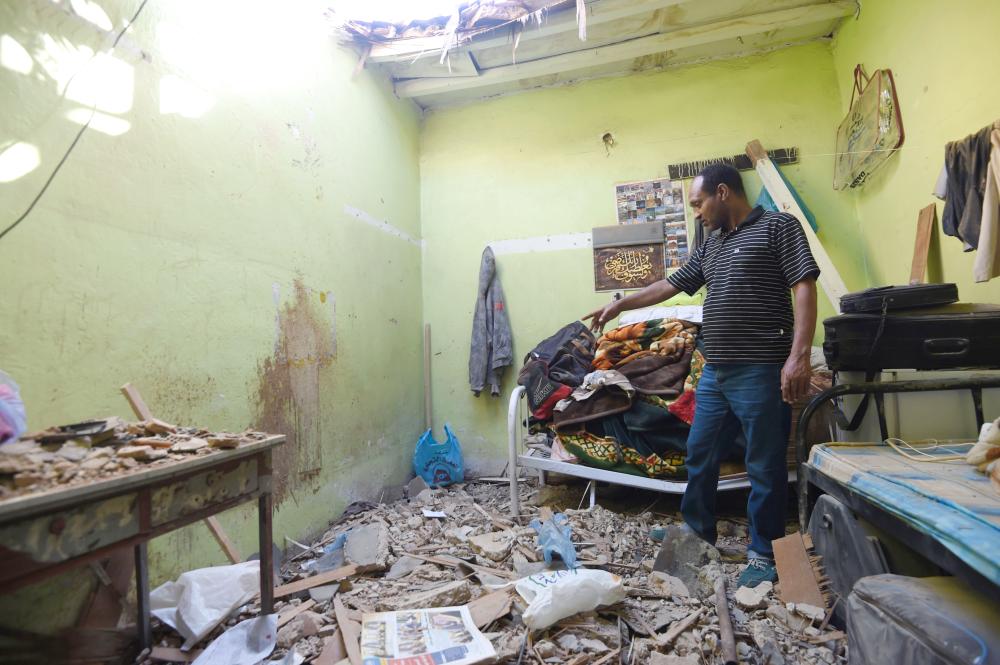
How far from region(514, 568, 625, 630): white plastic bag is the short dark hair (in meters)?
1.77

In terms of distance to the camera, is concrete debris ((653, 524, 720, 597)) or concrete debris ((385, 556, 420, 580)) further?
concrete debris ((385, 556, 420, 580))

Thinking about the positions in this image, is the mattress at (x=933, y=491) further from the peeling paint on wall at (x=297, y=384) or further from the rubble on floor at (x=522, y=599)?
the peeling paint on wall at (x=297, y=384)

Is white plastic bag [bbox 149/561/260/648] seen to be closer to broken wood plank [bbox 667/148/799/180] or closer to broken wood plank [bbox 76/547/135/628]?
broken wood plank [bbox 76/547/135/628]

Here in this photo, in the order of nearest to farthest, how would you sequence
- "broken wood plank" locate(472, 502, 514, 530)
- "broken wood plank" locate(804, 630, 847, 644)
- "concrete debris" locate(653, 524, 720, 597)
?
"broken wood plank" locate(804, 630, 847, 644) → "concrete debris" locate(653, 524, 720, 597) → "broken wood plank" locate(472, 502, 514, 530)

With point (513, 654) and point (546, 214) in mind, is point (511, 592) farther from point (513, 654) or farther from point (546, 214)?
point (546, 214)

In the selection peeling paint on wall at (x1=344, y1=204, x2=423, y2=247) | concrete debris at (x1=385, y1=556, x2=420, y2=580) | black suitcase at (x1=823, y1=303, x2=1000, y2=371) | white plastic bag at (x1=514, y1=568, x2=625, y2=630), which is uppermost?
peeling paint on wall at (x1=344, y1=204, x2=423, y2=247)

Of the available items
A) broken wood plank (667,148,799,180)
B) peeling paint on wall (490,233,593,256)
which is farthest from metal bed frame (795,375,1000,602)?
peeling paint on wall (490,233,593,256)

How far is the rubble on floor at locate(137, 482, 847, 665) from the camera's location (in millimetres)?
1489

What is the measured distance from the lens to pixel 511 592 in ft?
5.91

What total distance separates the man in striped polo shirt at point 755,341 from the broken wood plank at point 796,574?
0.20m

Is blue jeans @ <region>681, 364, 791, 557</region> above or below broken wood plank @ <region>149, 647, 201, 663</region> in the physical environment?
above

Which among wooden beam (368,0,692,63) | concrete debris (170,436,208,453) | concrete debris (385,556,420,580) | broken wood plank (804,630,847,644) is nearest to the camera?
concrete debris (170,436,208,453)

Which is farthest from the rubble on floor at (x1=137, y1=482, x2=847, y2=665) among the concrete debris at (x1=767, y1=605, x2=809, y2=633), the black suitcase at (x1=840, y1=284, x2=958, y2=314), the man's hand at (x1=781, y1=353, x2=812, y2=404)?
the black suitcase at (x1=840, y1=284, x2=958, y2=314)

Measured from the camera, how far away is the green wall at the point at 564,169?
3.54 m
